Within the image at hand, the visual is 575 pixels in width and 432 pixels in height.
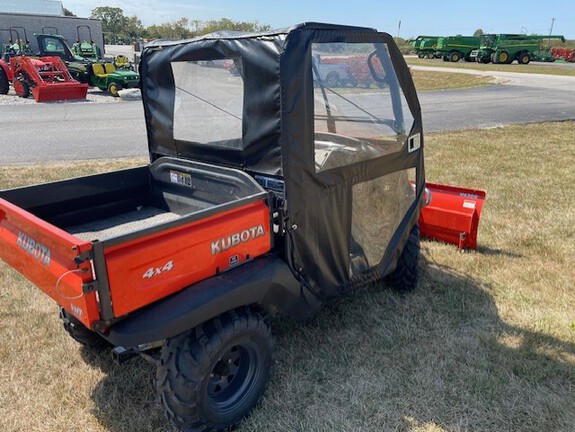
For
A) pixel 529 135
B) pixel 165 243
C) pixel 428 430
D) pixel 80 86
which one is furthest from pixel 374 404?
pixel 80 86

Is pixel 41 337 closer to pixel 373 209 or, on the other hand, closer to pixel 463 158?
pixel 373 209

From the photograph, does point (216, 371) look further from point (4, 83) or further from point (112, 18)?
point (112, 18)

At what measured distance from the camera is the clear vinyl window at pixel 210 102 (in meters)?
2.86

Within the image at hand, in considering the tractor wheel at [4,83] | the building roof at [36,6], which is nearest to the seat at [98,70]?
the tractor wheel at [4,83]

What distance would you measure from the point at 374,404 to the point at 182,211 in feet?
5.47

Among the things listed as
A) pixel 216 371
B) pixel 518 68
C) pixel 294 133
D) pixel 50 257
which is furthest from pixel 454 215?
pixel 518 68

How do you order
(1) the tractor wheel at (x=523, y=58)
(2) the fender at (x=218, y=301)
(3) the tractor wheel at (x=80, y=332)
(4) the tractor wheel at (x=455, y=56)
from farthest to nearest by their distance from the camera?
1. (4) the tractor wheel at (x=455, y=56)
2. (1) the tractor wheel at (x=523, y=58)
3. (3) the tractor wheel at (x=80, y=332)
4. (2) the fender at (x=218, y=301)

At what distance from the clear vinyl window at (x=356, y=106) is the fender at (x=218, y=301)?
2.11 feet

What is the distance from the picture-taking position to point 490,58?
128 feet

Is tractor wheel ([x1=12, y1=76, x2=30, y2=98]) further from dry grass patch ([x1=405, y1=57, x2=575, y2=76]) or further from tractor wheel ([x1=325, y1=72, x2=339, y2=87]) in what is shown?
dry grass patch ([x1=405, y1=57, x2=575, y2=76])

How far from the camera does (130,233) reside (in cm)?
206

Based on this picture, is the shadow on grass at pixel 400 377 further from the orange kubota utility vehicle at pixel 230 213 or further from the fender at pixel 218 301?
the fender at pixel 218 301

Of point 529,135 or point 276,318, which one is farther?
point 529,135

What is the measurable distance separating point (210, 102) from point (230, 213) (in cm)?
94
